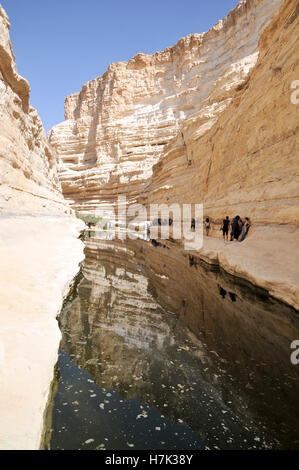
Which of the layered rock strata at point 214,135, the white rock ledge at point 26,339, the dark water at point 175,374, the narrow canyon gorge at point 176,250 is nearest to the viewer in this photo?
the white rock ledge at point 26,339

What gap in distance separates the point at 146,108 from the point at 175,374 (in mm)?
50995

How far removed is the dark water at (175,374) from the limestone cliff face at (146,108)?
66.8 feet

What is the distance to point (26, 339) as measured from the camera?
288cm

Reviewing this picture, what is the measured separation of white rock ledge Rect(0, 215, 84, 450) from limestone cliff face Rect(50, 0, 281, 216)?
20.5m

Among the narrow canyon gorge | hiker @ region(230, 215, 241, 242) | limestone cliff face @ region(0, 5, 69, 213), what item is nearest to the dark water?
the narrow canyon gorge

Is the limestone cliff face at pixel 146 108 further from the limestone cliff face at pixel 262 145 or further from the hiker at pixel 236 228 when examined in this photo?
the hiker at pixel 236 228

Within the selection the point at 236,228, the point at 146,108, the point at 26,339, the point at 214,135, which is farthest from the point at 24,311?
the point at 146,108

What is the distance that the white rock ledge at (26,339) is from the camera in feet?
6.36

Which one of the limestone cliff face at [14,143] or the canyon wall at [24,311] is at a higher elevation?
the limestone cliff face at [14,143]

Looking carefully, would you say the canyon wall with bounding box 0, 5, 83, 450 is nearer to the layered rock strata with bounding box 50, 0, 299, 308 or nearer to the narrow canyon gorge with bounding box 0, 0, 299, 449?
the narrow canyon gorge with bounding box 0, 0, 299, 449

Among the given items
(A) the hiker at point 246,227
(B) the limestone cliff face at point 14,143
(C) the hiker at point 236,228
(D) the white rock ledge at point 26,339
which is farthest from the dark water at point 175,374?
(B) the limestone cliff face at point 14,143

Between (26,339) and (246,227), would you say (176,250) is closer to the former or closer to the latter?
(246,227)

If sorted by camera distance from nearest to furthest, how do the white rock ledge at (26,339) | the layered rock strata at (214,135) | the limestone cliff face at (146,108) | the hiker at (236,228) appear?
the white rock ledge at (26,339) < the layered rock strata at (214,135) < the hiker at (236,228) < the limestone cliff face at (146,108)

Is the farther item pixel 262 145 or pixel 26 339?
pixel 262 145
